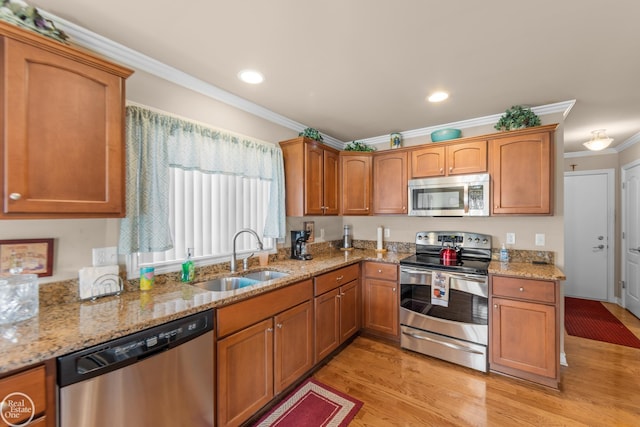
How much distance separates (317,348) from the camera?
243cm

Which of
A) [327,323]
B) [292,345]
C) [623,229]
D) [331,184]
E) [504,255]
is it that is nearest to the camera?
[292,345]

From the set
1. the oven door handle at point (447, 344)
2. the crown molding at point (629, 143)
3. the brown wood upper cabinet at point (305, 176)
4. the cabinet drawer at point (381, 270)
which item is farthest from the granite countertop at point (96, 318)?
the crown molding at point (629, 143)

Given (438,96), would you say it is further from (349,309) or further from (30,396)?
(30,396)

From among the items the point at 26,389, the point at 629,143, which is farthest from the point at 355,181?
the point at 629,143

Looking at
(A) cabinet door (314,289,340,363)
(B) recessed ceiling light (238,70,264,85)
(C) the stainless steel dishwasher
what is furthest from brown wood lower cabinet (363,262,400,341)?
(B) recessed ceiling light (238,70,264,85)

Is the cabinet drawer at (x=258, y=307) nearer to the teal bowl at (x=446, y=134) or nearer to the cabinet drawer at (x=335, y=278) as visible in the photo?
the cabinet drawer at (x=335, y=278)

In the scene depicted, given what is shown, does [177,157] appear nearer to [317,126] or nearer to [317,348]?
[317,126]

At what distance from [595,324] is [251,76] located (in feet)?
16.0

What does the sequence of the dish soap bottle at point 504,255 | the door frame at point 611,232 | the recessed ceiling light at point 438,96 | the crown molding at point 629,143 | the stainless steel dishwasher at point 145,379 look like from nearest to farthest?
the stainless steel dishwasher at point 145,379 → the recessed ceiling light at point 438,96 → the dish soap bottle at point 504,255 → the crown molding at point 629,143 → the door frame at point 611,232

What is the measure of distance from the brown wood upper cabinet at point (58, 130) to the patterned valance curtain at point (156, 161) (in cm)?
25

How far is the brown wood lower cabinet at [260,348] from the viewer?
165 cm

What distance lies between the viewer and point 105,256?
5.53 ft

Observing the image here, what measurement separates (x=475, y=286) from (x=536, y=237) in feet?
3.12

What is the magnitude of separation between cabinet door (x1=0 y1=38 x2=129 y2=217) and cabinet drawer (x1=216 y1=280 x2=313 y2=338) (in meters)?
0.84
